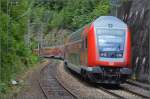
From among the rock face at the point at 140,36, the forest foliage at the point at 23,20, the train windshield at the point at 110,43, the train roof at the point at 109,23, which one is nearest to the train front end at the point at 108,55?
the train windshield at the point at 110,43

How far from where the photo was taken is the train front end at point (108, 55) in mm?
26266

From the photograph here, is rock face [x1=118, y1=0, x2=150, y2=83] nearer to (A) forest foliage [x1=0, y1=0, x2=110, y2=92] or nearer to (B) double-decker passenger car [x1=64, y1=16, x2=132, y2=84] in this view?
(B) double-decker passenger car [x1=64, y1=16, x2=132, y2=84]

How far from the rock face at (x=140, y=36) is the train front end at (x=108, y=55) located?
2481mm

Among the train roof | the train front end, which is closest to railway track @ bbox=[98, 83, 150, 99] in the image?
the train front end

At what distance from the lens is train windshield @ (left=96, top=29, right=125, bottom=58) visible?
1039 inches

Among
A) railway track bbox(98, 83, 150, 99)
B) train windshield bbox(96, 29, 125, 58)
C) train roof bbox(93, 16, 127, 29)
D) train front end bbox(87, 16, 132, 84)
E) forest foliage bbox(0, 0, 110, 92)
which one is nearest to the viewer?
railway track bbox(98, 83, 150, 99)

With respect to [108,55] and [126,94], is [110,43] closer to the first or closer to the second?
[108,55]

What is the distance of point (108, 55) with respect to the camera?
26.4 meters

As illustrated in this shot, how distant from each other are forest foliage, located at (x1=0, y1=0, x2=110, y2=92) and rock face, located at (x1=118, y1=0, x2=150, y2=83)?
714cm

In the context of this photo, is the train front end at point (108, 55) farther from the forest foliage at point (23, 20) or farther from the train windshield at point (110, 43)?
the forest foliage at point (23, 20)

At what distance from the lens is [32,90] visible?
993 inches

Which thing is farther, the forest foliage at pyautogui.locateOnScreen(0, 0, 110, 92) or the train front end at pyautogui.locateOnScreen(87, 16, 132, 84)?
the train front end at pyautogui.locateOnScreen(87, 16, 132, 84)

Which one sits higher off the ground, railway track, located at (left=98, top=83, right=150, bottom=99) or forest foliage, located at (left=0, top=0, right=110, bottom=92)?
forest foliage, located at (left=0, top=0, right=110, bottom=92)

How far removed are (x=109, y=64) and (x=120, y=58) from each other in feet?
2.23
